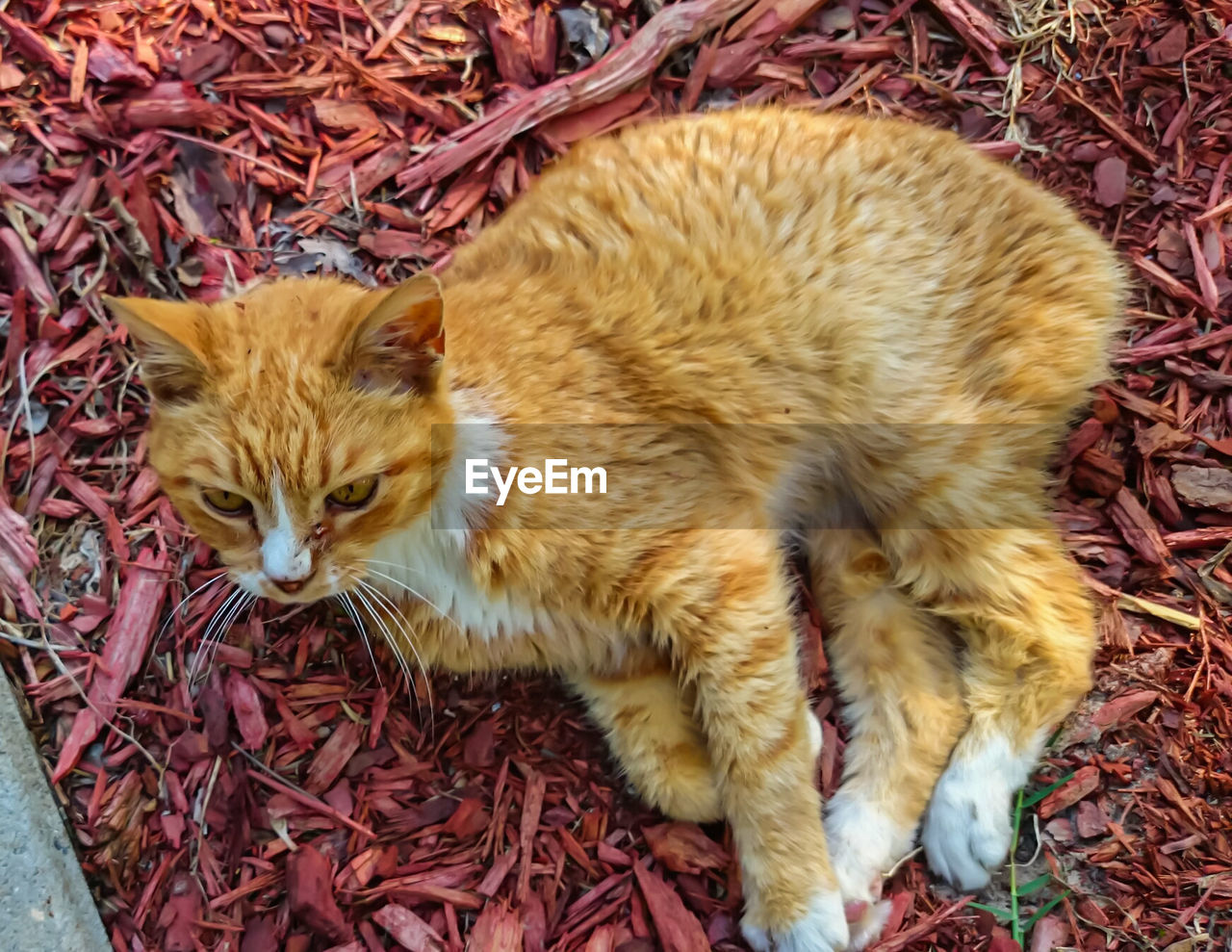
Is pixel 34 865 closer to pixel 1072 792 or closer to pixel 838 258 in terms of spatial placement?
pixel 838 258

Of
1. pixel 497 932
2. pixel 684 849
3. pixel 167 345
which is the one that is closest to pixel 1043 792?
pixel 684 849

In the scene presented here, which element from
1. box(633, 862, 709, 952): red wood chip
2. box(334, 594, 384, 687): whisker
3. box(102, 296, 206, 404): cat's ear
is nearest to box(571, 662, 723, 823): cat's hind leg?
box(633, 862, 709, 952): red wood chip

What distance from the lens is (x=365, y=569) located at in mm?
2115

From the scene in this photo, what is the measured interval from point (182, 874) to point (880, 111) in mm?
3121

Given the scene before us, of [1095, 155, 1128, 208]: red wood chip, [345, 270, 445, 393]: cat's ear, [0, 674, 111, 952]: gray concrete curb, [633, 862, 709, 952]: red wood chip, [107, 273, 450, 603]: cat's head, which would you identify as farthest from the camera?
[1095, 155, 1128, 208]: red wood chip

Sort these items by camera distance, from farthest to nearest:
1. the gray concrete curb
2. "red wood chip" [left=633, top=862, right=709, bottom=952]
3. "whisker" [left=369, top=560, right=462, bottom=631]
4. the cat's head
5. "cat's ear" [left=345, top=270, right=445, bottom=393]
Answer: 1. "red wood chip" [left=633, top=862, right=709, bottom=952]
2. "whisker" [left=369, top=560, right=462, bottom=631]
3. the gray concrete curb
4. the cat's head
5. "cat's ear" [left=345, top=270, right=445, bottom=393]

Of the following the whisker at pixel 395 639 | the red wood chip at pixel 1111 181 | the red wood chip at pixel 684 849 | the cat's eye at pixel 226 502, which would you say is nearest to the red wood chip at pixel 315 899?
the whisker at pixel 395 639

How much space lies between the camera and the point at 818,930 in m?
2.26

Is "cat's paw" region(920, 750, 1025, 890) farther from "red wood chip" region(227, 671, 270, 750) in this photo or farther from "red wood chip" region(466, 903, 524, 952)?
"red wood chip" region(227, 671, 270, 750)

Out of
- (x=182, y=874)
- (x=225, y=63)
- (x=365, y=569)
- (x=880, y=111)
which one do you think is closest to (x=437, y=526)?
(x=365, y=569)

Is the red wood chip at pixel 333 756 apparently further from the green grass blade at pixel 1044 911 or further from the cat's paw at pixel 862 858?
the green grass blade at pixel 1044 911

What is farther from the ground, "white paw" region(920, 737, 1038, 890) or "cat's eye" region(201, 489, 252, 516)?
"cat's eye" region(201, 489, 252, 516)

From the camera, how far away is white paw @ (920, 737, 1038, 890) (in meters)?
2.37

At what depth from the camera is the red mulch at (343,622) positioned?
7.81 ft
